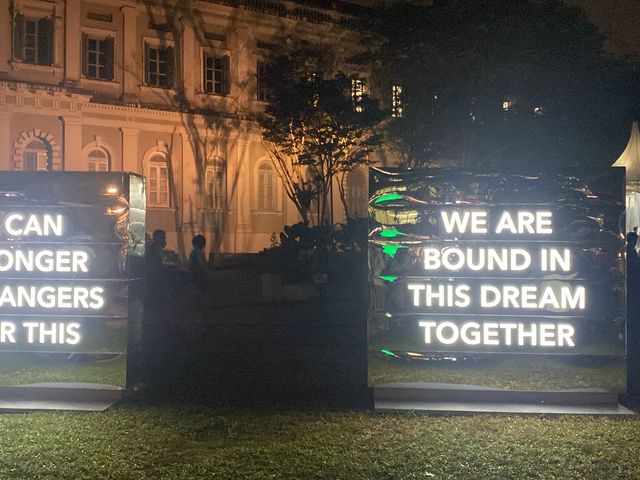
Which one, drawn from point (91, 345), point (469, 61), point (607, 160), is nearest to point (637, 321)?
point (91, 345)

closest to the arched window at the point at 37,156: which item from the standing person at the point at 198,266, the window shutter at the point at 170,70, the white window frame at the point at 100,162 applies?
the white window frame at the point at 100,162

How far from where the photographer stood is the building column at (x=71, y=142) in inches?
1056

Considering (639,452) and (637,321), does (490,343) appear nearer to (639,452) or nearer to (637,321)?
Result: (639,452)

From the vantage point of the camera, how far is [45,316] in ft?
22.6

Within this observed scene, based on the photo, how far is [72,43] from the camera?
2756 cm

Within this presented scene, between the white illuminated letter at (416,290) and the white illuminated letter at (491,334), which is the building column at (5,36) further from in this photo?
the white illuminated letter at (491,334)

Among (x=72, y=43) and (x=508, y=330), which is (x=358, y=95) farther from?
(x=508, y=330)

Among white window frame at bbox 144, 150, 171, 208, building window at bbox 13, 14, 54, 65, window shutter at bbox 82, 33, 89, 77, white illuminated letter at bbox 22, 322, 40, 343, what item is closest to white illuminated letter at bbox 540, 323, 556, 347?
white illuminated letter at bbox 22, 322, 40, 343

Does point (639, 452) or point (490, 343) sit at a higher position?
point (490, 343)

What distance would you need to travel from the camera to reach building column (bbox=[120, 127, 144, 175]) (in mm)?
A: 28375

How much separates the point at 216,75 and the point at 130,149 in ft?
15.6

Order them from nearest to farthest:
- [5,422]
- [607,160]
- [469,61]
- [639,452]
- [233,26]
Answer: [639,452], [5,422], [469,61], [607,160], [233,26]

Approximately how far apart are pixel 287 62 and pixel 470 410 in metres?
23.8

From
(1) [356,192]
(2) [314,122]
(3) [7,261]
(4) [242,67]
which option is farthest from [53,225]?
(1) [356,192]
